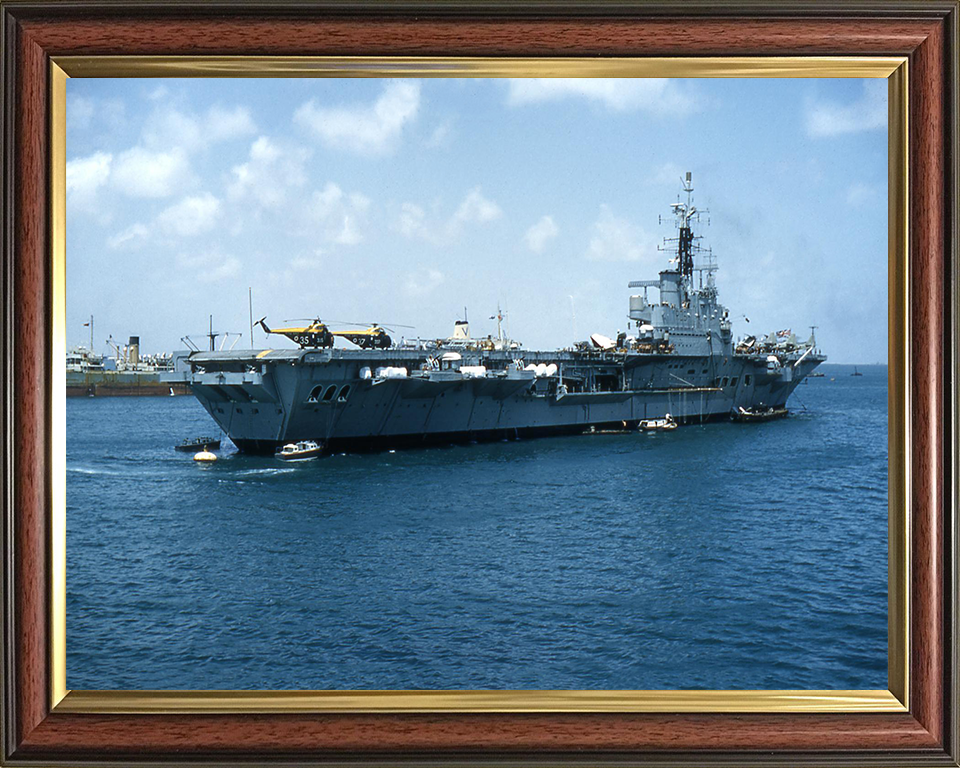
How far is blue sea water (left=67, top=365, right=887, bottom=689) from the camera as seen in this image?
4656 mm

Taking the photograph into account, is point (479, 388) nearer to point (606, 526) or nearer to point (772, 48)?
point (606, 526)

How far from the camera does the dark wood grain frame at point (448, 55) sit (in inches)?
120

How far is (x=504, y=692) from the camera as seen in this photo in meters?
3.09

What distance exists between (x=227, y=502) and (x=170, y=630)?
883 centimetres

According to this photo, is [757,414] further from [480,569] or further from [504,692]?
[504,692]

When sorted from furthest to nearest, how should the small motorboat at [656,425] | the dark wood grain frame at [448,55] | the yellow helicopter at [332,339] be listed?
the small motorboat at [656,425] → the yellow helicopter at [332,339] → the dark wood grain frame at [448,55]

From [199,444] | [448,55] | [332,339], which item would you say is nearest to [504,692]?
[448,55]

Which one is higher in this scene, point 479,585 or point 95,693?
point 95,693

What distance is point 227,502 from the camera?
51.6ft

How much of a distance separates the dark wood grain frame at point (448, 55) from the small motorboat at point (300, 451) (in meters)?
19.0

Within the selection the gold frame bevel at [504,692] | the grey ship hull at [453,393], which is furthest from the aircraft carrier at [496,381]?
the gold frame bevel at [504,692]

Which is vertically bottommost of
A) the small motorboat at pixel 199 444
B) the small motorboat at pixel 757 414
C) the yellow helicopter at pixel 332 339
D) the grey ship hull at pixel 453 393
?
the small motorboat at pixel 199 444

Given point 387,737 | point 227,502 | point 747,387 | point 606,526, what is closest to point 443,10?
point 387,737

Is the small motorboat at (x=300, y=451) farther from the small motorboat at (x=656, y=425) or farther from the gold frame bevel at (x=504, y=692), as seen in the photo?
the gold frame bevel at (x=504, y=692)
